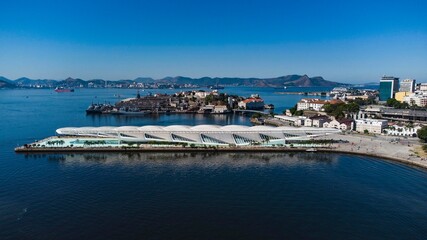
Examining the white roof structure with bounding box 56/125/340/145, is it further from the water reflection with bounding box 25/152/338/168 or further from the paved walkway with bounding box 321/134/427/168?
the paved walkway with bounding box 321/134/427/168

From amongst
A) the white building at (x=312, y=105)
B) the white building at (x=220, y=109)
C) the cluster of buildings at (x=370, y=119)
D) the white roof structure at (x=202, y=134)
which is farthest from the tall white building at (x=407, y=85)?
the white roof structure at (x=202, y=134)

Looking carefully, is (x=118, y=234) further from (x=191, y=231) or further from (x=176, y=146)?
(x=176, y=146)

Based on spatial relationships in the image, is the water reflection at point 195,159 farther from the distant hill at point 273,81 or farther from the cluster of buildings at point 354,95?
the distant hill at point 273,81

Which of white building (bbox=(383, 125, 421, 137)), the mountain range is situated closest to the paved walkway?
white building (bbox=(383, 125, 421, 137))

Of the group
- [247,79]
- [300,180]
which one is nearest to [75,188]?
[300,180]

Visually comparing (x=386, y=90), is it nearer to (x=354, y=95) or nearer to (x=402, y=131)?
(x=354, y=95)
